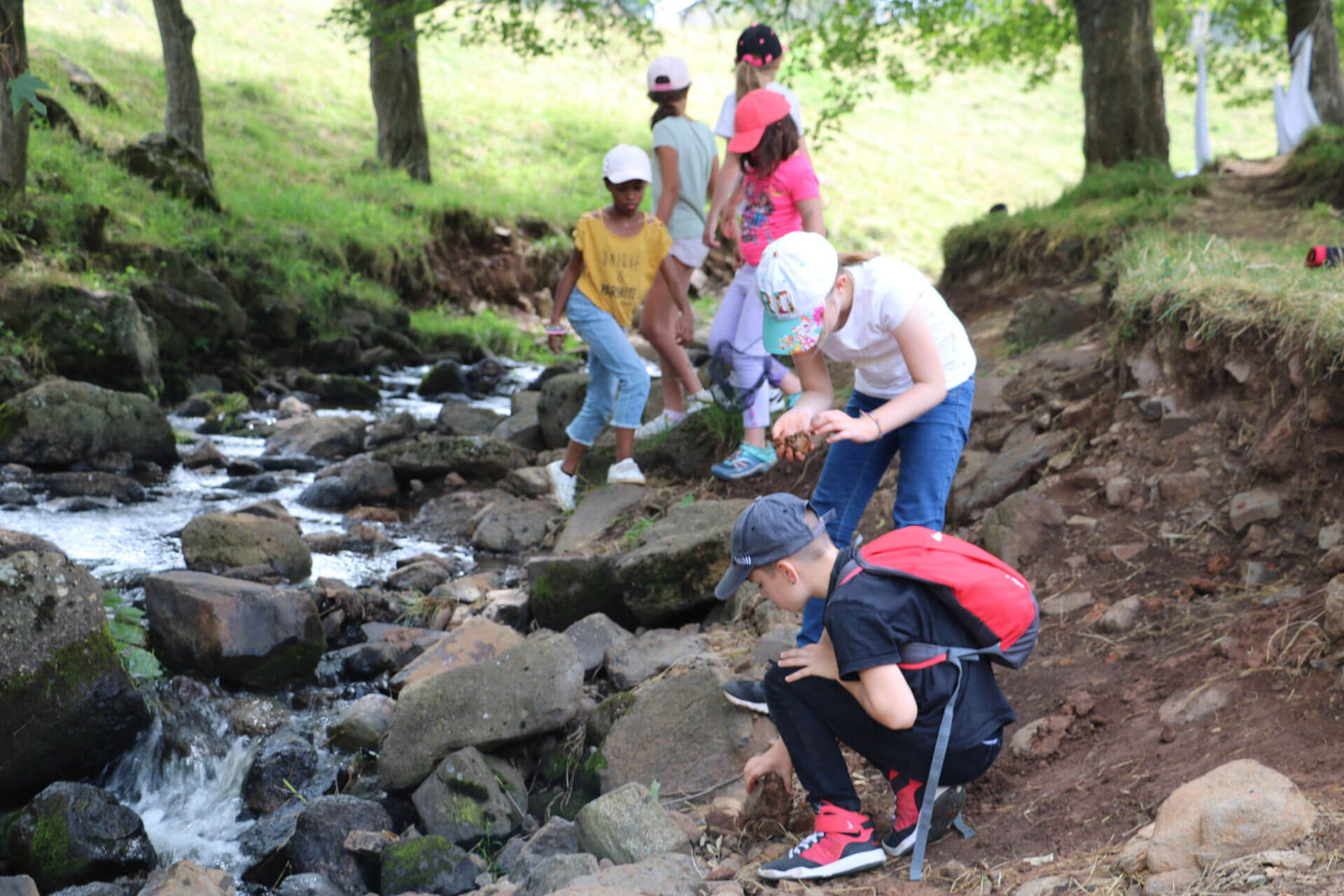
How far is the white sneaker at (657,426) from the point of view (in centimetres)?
639

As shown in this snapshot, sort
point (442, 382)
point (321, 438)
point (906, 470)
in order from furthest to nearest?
point (442, 382) → point (321, 438) → point (906, 470)

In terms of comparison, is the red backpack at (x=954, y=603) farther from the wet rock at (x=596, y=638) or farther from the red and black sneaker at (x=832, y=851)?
the wet rock at (x=596, y=638)

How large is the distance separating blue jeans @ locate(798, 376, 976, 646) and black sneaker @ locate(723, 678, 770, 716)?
37cm

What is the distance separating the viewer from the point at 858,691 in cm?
243

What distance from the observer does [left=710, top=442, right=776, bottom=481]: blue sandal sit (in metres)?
5.53

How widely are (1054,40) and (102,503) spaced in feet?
40.9

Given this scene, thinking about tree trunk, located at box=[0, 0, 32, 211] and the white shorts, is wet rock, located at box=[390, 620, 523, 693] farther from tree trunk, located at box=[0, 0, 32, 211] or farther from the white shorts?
tree trunk, located at box=[0, 0, 32, 211]

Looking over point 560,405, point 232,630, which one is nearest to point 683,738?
point 232,630

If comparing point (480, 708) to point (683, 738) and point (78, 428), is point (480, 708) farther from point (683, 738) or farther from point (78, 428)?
point (78, 428)

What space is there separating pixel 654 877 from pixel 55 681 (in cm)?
245

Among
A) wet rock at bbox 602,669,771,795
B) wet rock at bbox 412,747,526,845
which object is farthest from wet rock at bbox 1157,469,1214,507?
wet rock at bbox 412,747,526,845

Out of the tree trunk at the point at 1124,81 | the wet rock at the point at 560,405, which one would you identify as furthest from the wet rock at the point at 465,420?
the tree trunk at the point at 1124,81

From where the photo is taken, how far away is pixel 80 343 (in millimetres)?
8680

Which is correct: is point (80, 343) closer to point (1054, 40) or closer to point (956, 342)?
point (956, 342)
